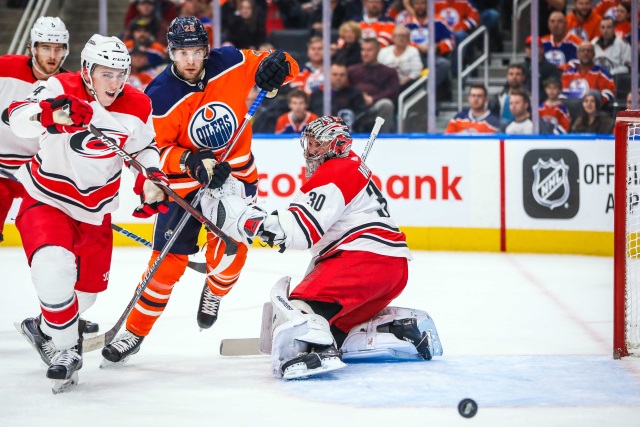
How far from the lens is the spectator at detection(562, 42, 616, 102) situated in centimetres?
638

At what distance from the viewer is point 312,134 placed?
3578mm

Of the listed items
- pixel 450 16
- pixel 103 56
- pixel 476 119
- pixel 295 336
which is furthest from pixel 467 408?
pixel 450 16

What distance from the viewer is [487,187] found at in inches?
259

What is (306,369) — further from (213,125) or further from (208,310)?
(213,125)

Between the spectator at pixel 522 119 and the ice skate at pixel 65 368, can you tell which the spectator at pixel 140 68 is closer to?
the spectator at pixel 522 119

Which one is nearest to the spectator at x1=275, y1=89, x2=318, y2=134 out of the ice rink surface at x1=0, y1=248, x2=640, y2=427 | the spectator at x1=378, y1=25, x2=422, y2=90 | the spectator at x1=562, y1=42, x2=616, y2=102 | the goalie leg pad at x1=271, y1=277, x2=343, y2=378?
the spectator at x1=378, y1=25, x2=422, y2=90

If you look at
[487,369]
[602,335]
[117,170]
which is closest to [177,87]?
[117,170]

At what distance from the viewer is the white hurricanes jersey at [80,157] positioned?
133 inches

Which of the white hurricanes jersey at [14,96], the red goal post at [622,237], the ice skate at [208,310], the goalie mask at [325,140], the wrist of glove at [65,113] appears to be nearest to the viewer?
the wrist of glove at [65,113]

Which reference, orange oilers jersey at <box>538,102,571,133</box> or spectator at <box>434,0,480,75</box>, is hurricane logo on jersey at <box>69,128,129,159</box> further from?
spectator at <box>434,0,480,75</box>

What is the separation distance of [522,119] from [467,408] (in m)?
3.88

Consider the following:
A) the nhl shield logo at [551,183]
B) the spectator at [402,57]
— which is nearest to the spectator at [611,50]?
the nhl shield logo at [551,183]

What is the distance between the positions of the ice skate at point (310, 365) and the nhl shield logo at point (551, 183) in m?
3.35

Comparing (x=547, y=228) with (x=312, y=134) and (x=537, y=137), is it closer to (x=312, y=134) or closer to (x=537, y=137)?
(x=537, y=137)
